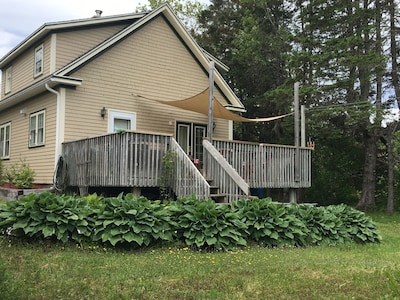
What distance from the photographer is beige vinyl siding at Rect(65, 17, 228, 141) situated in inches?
495

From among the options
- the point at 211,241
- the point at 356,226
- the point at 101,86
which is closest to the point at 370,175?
the point at 356,226

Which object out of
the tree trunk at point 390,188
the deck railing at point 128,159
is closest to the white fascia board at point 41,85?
the deck railing at point 128,159

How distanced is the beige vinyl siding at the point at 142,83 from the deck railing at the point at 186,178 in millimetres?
3937

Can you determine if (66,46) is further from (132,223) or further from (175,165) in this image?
(132,223)

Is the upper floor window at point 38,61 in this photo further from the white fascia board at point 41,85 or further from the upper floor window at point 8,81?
the upper floor window at point 8,81

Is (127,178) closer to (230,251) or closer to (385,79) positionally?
(230,251)

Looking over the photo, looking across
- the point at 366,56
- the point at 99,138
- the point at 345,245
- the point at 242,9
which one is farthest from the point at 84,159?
the point at 242,9

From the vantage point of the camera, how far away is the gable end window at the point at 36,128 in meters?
13.3

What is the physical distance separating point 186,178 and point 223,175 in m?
0.85

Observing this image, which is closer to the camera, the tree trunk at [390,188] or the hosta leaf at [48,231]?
the hosta leaf at [48,231]

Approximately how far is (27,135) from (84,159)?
431cm

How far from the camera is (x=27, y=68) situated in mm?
15297

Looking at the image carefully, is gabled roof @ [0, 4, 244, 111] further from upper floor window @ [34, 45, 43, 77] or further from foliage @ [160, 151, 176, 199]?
foliage @ [160, 151, 176, 199]

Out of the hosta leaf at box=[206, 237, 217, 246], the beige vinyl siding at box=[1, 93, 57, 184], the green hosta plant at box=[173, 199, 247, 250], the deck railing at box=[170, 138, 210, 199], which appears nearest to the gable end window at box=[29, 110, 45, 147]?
the beige vinyl siding at box=[1, 93, 57, 184]
